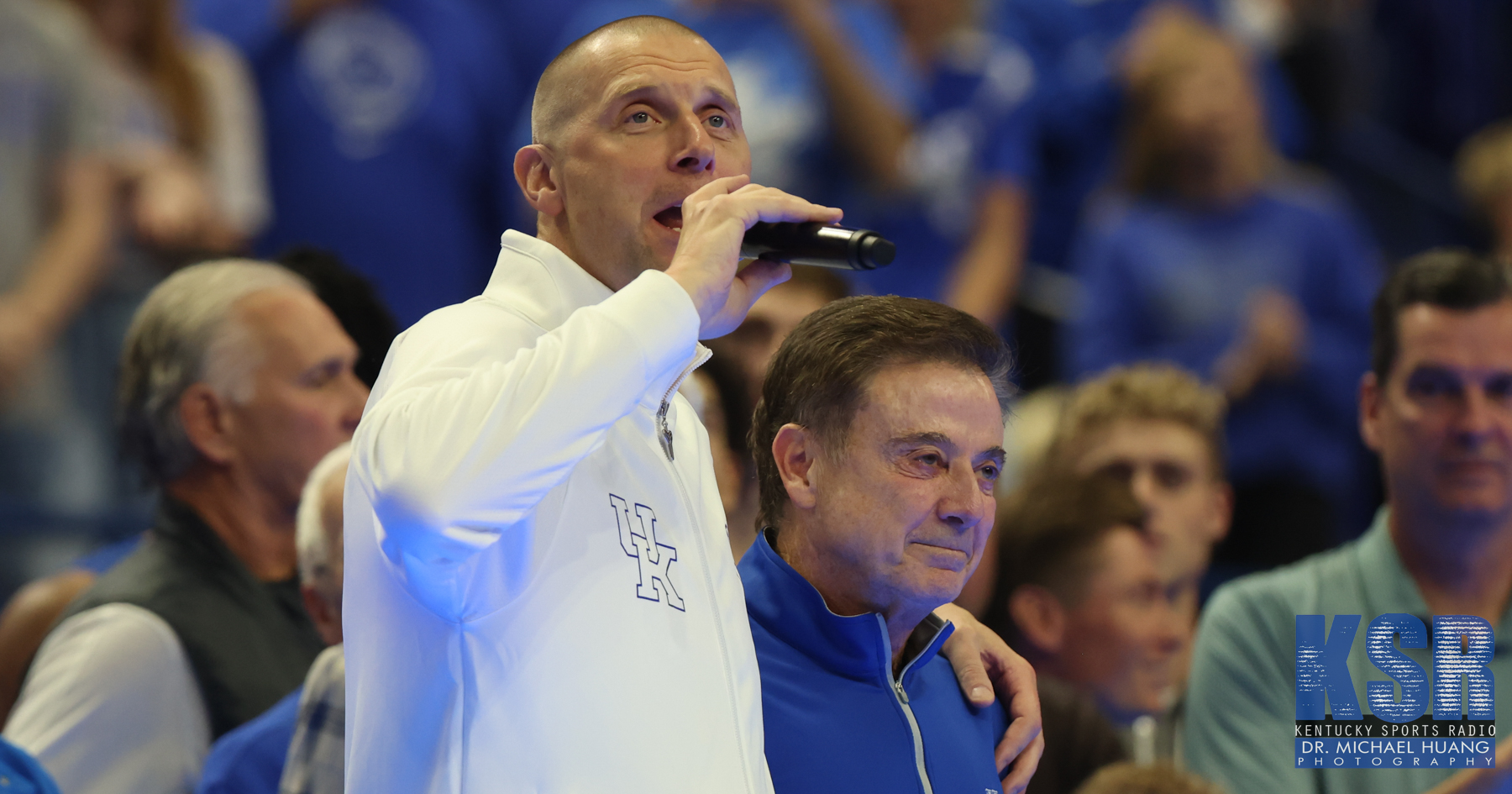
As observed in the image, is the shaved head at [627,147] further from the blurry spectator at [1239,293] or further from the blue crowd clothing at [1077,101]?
the blue crowd clothing at [1077,101]

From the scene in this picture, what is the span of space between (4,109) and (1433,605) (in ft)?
12.4

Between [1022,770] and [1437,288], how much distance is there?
1154 mm

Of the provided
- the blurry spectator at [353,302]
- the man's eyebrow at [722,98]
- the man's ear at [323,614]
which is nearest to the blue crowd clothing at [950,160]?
the blurry spectator at [353,302]

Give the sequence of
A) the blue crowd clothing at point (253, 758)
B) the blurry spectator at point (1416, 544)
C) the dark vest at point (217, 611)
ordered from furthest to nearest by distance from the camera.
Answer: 1. the dark vest at point (217, 611)
2. the blurry spectator at point (1416, 544)
3. the blue crowd clothing at point (253, 758)

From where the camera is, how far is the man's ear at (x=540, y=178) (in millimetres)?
1955

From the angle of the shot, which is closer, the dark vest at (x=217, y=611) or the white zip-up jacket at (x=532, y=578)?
the white zip-up jacket at (x=532, y=578)

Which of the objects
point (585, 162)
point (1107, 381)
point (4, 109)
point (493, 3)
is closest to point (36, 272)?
point (4, 109)

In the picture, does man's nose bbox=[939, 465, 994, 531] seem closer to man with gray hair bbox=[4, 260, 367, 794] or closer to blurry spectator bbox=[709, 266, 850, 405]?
man with gray hair bbox=[4, 260, 367, 794]

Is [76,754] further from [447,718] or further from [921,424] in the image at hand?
[921,424]

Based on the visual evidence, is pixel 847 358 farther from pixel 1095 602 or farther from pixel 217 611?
pixel 1095 602

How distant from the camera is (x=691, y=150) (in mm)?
1900

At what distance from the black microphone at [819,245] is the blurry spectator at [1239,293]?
A: 366 cm

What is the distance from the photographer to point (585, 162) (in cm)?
191

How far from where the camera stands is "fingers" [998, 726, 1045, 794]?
2133 millimetres
